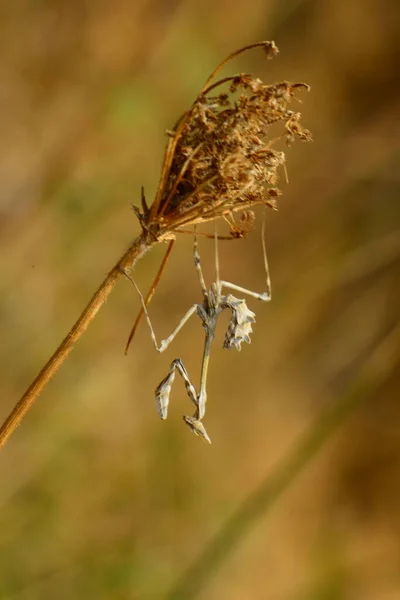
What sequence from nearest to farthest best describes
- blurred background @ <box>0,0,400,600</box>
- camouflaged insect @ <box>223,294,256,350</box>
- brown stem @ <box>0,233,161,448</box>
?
brown stem @ <box>0,233,161,448</box>, camouflaged insect @ <box>223,294,256,350</box>, blurred background @ <box>0,0,400,600</box>

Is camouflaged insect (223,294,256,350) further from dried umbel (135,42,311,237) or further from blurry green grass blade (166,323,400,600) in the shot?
blurry green grass blade (166,323,400,600)

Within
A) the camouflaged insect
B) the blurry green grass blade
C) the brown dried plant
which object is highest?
the brown dried plant

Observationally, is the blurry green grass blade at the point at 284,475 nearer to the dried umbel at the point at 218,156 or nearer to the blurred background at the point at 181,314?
the blurred background at the point at 181,314

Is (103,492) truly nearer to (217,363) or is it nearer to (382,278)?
(217,363)

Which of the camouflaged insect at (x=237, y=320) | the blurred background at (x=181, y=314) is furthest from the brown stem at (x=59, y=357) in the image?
the blurred background at (x=181, y=314)

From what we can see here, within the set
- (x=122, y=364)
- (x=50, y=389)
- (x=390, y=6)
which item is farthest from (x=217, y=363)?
(x=390, y=6)

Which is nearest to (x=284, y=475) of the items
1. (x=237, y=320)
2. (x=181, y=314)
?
(x=181, y=314)

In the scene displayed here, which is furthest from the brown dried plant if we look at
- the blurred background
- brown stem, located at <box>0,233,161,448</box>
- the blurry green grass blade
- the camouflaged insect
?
the blurry green grass blade

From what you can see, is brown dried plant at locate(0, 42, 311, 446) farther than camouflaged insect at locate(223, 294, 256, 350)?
No
